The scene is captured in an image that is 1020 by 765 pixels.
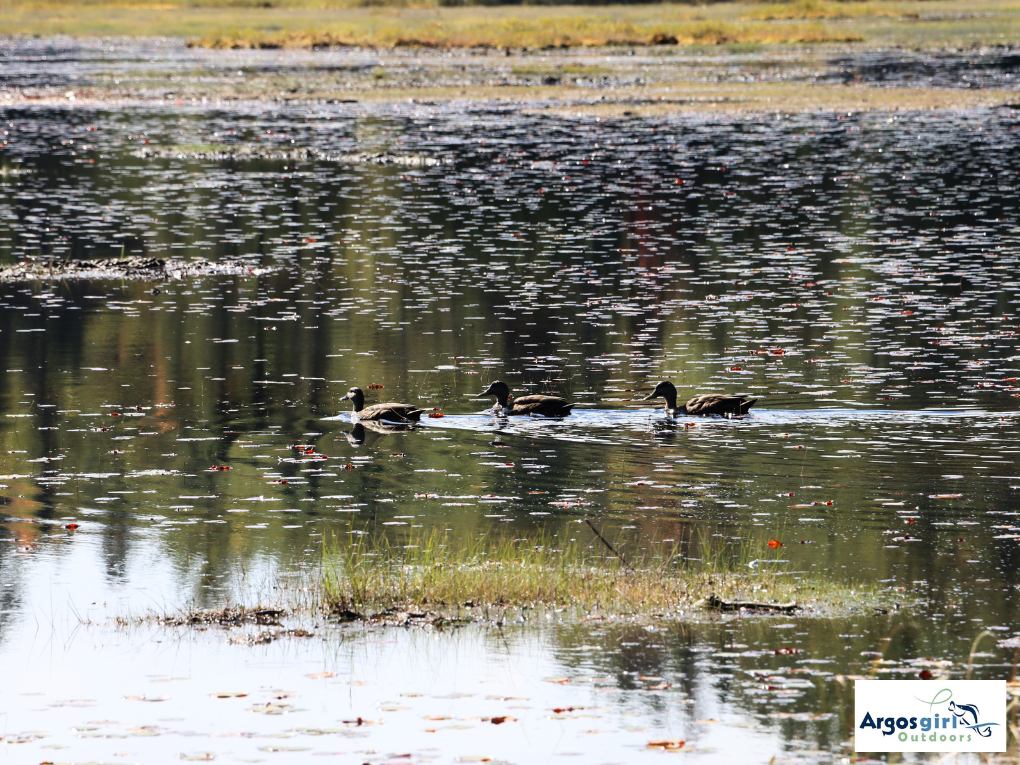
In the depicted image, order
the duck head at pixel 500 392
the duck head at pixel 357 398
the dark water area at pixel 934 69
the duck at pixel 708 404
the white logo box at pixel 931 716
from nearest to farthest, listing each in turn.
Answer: the white logo box at pixel 931 716, the duck at pixel 708 404, the duck head at pixel 500 392, the duck head at pixel 357 398, the dark water area at pixel 934 69

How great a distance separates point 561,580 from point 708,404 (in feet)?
25.2

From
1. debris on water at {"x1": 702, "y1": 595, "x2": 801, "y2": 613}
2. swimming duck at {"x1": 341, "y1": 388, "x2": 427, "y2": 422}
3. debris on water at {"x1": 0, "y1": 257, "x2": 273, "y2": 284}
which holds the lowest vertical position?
debris on water at {"x1": 702, "y1": 595, "x2": 801, "y2": 613}

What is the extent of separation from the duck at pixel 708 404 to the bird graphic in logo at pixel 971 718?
1069 centimetres

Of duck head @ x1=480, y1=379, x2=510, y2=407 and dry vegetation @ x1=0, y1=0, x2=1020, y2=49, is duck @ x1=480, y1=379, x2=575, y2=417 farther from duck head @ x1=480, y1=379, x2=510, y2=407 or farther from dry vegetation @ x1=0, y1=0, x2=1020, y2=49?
dry vegetation @ x1=0, y1=0, x2=1020, y2=49

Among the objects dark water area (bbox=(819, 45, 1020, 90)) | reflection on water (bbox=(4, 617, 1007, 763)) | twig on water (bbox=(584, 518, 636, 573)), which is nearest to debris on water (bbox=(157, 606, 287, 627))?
reflection on water (bbox=(4, 617, 1007, 763))

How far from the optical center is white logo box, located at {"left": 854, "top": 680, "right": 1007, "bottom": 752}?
439 inches

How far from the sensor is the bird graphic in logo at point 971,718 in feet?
36.7

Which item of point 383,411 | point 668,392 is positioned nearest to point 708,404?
Answer: point 668,392

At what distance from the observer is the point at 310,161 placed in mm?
60875

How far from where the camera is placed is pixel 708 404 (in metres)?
22.0

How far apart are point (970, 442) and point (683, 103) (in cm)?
6138

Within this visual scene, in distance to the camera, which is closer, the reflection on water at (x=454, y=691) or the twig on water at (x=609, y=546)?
the reflection on water at (x=454, y=691)

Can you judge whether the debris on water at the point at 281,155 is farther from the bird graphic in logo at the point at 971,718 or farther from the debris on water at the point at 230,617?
the bird graphic in logo at the point at 971,718

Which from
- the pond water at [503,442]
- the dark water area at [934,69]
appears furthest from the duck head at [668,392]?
the dark water area at [934,69]
